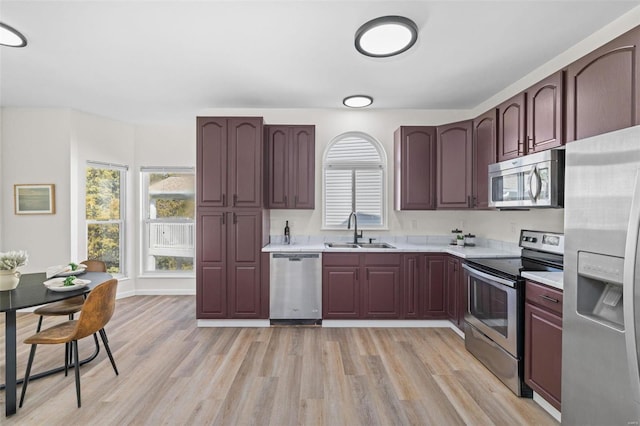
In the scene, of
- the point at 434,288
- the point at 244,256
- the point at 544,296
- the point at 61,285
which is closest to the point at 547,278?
the point at 544,296

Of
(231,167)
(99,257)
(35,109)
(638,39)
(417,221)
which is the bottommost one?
(99,257)

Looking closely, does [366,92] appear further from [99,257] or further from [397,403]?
[99,257]

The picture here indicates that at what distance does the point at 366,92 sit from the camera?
139 inches

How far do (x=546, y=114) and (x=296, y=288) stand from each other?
2.93 metres

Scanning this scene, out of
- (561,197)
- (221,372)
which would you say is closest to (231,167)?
(221,372)

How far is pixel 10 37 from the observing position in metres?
2.37

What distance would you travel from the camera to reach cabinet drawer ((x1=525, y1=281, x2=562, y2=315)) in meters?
1.90

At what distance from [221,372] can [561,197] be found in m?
3.04

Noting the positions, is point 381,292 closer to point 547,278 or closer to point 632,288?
point 547,278

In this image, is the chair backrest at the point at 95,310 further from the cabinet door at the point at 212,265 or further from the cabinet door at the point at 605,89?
the cabinet door at the point at 605,89

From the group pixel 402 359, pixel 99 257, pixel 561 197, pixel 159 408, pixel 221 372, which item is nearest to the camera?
pixel 159 408

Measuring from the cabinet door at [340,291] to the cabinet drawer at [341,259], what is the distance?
1.9 inches

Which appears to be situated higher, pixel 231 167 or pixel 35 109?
pixel 35 109

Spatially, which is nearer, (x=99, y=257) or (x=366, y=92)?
(x=366, y=92)
